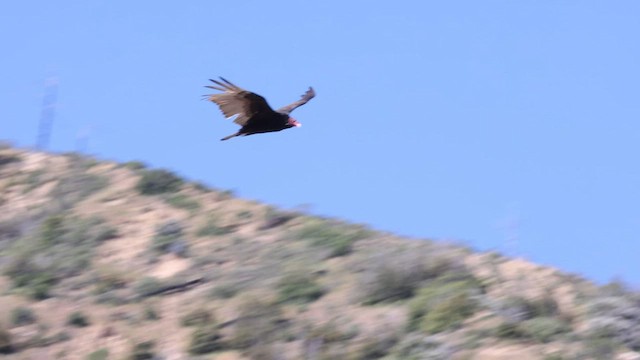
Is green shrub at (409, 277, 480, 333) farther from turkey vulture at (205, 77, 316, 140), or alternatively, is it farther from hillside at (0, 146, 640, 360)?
turkey vulture at (205, 77, 316, 140)

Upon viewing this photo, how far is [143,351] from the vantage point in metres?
18.7

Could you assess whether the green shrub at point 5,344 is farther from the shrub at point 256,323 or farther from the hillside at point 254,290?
the shrub at point 256,323

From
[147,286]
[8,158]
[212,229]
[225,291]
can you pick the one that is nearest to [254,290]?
[225,291]

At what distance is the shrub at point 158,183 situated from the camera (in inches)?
961

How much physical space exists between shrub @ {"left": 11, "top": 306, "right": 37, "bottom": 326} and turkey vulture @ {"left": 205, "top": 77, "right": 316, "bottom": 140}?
381cm

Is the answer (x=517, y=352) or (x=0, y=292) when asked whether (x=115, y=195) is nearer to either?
(x=0, y=292)

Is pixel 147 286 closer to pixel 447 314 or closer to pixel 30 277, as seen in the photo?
pixel 30 277

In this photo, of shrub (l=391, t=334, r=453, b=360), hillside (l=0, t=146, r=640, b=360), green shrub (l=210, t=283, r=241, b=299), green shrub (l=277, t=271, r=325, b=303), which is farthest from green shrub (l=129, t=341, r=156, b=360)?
shrub (l=391, t=334, r=453, b=360)

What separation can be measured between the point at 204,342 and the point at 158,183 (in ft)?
21.0

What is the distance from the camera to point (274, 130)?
60.8ft

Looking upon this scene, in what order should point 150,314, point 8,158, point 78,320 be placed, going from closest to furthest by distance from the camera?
point 150,314 < point 78,320 < point 8,158

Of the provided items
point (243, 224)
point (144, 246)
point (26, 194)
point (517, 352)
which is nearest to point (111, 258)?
point (144, 246)

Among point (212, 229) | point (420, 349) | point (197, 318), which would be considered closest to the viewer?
point (420, 349)

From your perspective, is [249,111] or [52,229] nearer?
[249,111]
